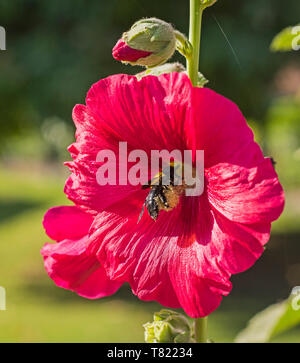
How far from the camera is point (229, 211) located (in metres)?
0.61

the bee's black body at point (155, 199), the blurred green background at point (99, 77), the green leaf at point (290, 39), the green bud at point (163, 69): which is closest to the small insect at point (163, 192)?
the bee's black body at point (155, 199)

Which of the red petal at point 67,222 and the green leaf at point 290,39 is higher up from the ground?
the green leaf at point 290,39

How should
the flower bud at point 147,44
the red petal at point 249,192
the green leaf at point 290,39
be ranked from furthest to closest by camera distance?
the green leaf at point 290,39
the flower bud at point 147,44
the red petal at point 249,192

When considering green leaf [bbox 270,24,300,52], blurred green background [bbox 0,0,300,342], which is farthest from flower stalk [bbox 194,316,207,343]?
blurred green background [bbox 0,0,300,342]

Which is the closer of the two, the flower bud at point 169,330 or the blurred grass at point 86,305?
the flower bud at point 169,330

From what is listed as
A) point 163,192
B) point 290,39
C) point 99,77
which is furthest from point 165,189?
point 99,77

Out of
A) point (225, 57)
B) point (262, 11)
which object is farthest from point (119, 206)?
point (262, 11)

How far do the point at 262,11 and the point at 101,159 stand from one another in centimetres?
521

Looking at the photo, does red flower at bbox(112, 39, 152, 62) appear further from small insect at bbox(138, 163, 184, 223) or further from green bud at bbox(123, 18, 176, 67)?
small insect at bbox(138, 163, 184, 223)

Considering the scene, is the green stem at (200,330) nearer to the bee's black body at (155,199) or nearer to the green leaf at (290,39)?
the bee's black body at (155,199)

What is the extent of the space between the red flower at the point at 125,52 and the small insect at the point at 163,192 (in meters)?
0.15

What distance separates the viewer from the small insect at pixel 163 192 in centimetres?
70
